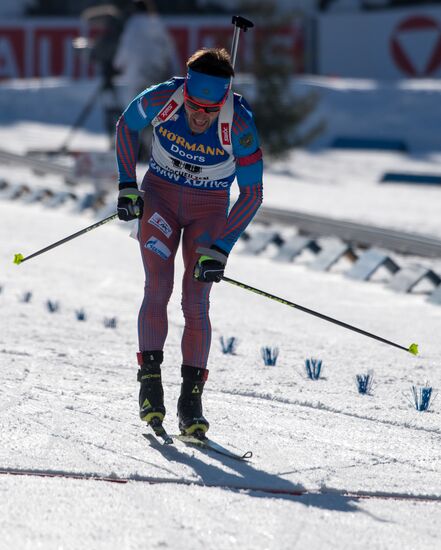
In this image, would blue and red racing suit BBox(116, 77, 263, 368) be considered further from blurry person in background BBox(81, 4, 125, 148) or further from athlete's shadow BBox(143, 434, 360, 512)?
blurry person in background BBox(81, 4, 125, 148)

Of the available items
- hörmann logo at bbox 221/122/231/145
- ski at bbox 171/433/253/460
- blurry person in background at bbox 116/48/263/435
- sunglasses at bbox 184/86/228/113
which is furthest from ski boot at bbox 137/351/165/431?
sunglasses at bbox 184/86/228/113

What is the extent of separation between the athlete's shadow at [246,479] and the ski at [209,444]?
0.03 m

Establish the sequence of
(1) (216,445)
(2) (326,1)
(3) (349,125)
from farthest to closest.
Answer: (2) (326,1), (3) (349,125), (1) (216,445)

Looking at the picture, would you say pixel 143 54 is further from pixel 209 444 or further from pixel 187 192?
pixel 209 444

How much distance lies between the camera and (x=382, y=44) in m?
30.7

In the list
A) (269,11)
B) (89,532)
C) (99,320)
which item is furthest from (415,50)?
(89,532)

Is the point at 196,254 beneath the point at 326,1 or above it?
above

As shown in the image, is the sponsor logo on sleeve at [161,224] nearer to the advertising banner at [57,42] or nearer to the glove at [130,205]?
the glove at [130,205]

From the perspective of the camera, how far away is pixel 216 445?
18.0 feet

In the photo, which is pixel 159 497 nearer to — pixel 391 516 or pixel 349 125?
pixel 391 516

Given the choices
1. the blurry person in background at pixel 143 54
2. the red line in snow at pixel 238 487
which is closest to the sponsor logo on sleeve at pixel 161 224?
the red line in snow at pixel 238 487

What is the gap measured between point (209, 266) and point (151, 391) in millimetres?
660

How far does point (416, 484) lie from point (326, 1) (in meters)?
29.7

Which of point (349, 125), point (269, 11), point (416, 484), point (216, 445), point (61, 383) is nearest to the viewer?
point (416, 484)
